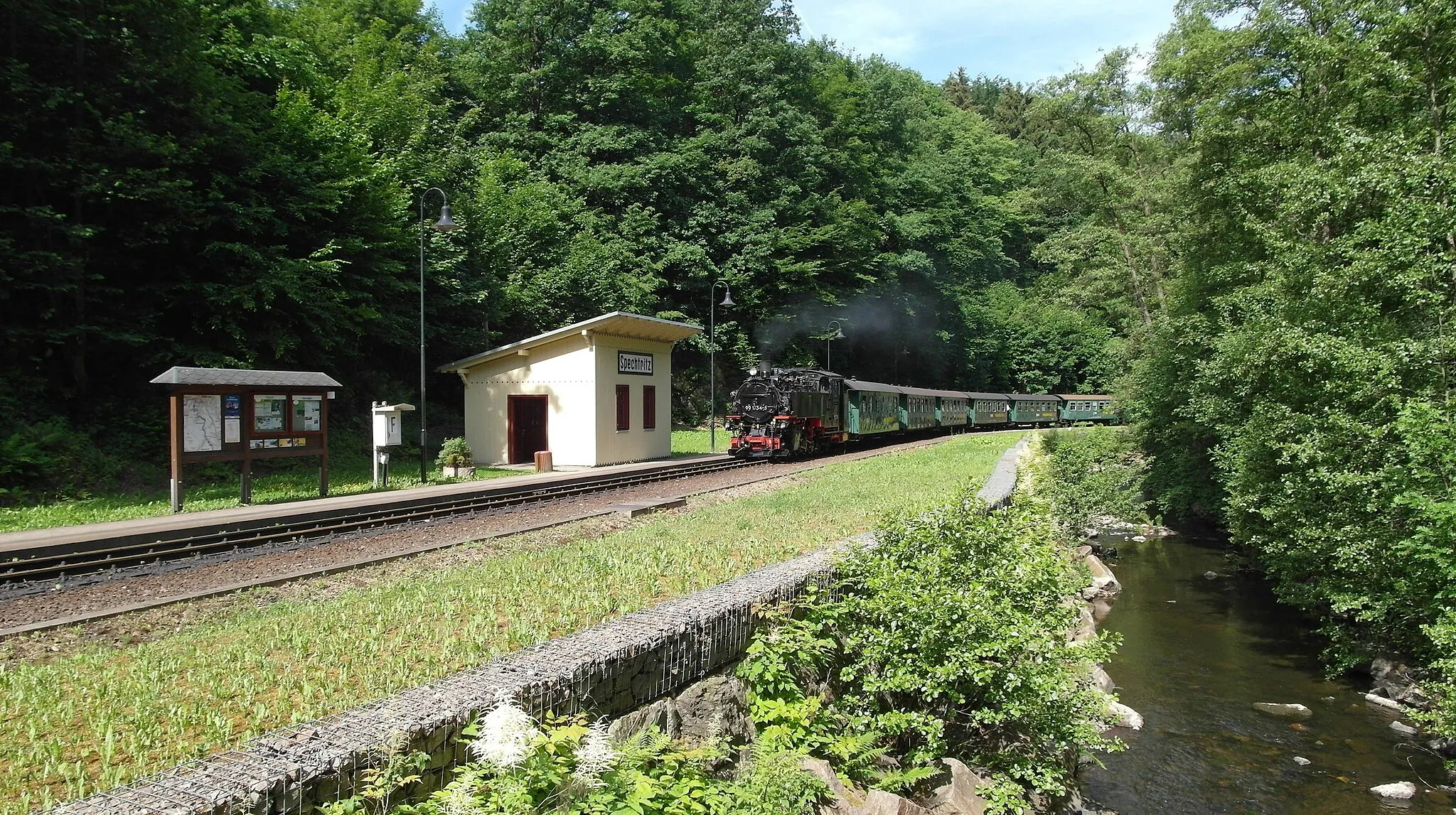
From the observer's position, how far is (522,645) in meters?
5.36

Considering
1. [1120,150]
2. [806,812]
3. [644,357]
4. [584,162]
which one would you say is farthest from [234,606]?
[1120,150]

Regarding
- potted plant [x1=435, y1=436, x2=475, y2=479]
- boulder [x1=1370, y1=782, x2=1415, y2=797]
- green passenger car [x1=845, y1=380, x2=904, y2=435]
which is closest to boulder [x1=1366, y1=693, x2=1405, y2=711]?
boulder [x1=1370, y1=782, x2=1415, y2=797]

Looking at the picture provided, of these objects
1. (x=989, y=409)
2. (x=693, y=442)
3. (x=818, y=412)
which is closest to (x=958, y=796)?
(x=818, y=412)

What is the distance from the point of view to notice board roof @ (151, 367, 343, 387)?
1234cm

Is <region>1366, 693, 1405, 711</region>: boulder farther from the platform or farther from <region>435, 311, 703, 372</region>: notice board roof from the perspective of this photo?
<region>435, 311, 703, 372</region>: notice board roof

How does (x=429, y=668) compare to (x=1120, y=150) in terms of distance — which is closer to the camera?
(x=429, y=668)

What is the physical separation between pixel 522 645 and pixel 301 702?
4.57ft

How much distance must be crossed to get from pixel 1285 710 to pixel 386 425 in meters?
16.1

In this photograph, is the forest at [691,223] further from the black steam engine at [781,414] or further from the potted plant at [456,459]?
the black steam engine at [781,414]

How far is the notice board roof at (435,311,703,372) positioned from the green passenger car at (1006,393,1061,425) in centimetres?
2885

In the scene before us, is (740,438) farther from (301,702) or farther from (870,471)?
(301,702)

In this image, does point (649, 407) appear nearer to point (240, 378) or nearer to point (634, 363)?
point (634, 363)

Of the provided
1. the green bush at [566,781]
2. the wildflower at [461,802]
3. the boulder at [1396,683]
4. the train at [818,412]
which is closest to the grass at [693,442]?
the train at [818,412]

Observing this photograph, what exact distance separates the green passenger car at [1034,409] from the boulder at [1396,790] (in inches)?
1493
